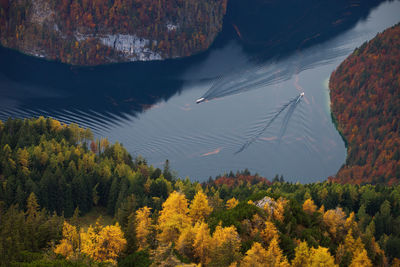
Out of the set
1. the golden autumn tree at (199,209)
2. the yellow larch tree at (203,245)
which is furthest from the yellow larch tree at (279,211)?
the yellow larch tree at (203,245)

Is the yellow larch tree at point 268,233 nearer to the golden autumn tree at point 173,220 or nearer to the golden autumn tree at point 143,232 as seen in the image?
the golden autumn tree at point 173,220

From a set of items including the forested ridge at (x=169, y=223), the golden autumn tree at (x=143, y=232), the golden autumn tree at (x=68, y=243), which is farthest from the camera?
the golden autumn tree at (x=143, y=232)

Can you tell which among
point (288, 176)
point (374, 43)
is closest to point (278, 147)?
point (288, 176)

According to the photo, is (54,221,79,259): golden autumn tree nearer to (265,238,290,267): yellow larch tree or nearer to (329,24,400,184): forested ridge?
(265,238,290,267): yellow larch tree

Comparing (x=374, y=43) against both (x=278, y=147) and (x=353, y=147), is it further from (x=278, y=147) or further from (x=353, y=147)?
(x=278, y=147)

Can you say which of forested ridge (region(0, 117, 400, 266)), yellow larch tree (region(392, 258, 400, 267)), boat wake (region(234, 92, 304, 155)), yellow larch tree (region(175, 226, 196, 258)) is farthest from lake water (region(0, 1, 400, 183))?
yellow larch tree (region(175, 226, 196, 258))

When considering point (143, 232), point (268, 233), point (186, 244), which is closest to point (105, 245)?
point (143, 232)

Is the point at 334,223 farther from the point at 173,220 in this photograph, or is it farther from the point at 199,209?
the point at 173,220
